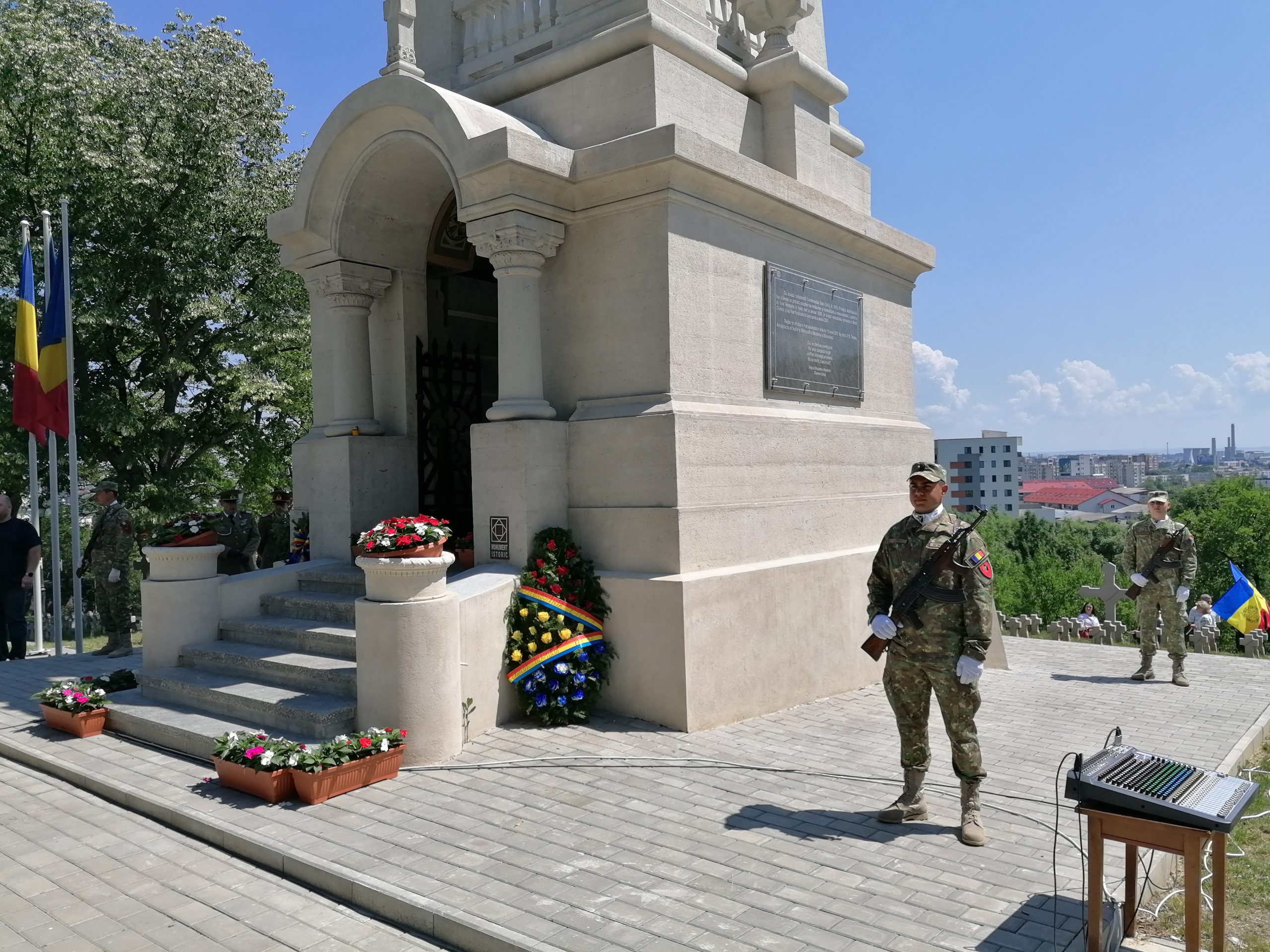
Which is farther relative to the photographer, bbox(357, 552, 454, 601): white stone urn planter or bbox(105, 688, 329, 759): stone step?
bbox(105, 688, 329, 759): stone step

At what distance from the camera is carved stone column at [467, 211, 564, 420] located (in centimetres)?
779

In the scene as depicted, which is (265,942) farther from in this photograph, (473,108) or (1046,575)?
(1046,575)

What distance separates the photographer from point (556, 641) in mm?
7262

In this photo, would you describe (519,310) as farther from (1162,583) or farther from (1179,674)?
(1179,674)

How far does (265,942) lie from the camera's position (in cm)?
409

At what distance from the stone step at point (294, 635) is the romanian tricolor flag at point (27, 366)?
238 inches

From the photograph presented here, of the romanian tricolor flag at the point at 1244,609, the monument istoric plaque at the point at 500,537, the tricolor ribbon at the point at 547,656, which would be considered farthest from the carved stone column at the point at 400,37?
the romanian tricolor flag at the point at 1244,609

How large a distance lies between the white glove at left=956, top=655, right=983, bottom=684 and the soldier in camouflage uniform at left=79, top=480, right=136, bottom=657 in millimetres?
9405

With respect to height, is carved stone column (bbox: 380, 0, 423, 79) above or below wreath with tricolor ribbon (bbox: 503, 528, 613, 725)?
above

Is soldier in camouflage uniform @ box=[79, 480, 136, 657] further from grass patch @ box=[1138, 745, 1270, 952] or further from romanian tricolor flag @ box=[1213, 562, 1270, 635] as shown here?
romanian tricolor flag @ box=[1213, 562, 1270, 635]

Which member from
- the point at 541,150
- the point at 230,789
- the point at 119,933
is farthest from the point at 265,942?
the point at 541,150

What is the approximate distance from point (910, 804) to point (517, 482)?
392 centimetres

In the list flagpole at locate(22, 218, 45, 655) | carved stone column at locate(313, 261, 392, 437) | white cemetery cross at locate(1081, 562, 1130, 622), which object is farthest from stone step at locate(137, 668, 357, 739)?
white cemetery cross at locate(1081, 562, 1130, 622)

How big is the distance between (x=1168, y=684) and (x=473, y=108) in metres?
8.59
